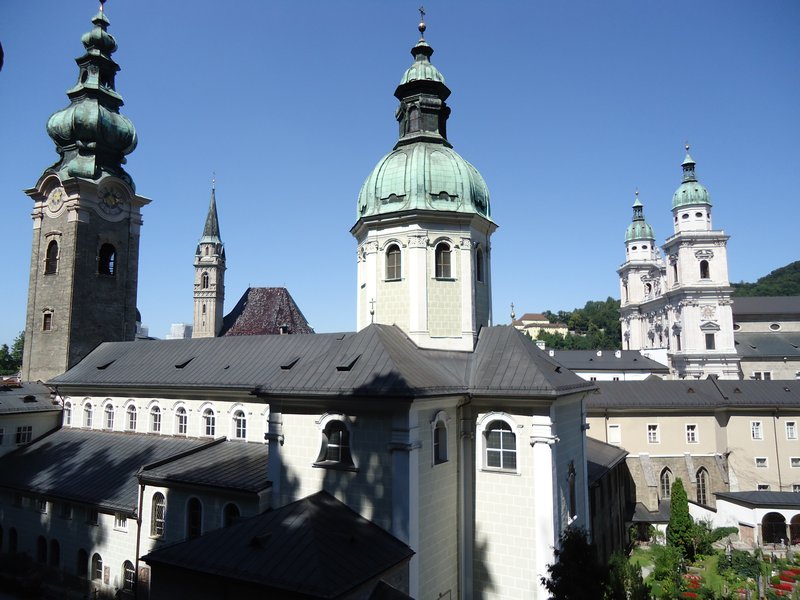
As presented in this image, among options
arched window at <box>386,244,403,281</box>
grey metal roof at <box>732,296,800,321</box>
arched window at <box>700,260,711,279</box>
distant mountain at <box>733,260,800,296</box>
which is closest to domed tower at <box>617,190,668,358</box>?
grey metal roof at <box>732,296,800,321</box>

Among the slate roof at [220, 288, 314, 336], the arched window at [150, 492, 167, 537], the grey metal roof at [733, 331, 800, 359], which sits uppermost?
the slate roof at [220, 288, 314, 336]

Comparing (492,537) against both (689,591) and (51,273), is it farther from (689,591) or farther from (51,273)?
(51,273)

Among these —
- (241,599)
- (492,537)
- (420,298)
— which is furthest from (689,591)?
(241,599)

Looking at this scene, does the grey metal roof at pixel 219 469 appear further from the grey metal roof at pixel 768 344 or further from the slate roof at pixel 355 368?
the grey metal roof at pixel 768 344

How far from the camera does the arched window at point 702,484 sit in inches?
1556

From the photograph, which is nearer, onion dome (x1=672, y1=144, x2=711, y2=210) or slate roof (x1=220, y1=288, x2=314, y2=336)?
slate roof (x1=220, y1=288, x2=314, y2=336)

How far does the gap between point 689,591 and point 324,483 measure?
748 inches

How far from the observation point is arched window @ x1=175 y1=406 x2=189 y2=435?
2441 centimetres

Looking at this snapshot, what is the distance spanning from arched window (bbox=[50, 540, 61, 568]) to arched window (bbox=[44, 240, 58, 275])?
1578 centimetres

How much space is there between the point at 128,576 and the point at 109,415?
29.9 feet

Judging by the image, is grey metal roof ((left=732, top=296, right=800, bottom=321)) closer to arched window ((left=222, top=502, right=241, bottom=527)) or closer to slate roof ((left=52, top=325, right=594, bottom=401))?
slate roof ((left=52, top=325, right=594, bottom=401))

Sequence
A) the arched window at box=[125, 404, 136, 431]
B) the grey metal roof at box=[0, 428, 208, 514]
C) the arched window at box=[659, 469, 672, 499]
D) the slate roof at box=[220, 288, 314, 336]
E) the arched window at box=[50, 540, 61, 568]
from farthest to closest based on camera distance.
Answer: the slate roof at box=[220, 288, 314, 336], the arched window at box=[659, 469, 672, 499], the arched window at box=[125, 404, 136, 431], the arched window at box=[50, 540, 61, 568], the grey metal roof at box=[0, 428, 208, 514]

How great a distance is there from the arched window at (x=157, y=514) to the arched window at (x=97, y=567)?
3.38 metres

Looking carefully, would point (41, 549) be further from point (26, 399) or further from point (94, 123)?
point (94, 123)
